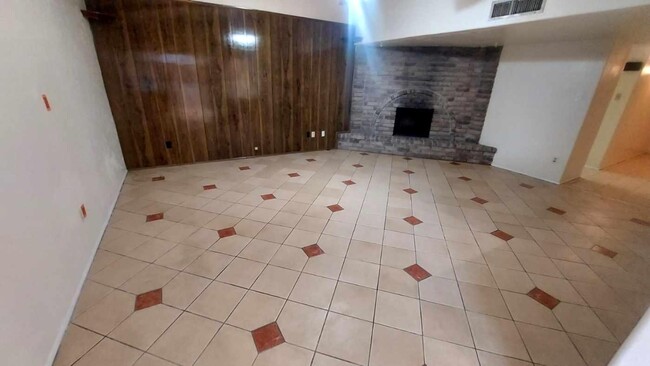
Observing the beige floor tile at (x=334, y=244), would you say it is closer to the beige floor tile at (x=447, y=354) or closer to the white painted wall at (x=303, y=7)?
the beige floor tile at (x=447, y=354)

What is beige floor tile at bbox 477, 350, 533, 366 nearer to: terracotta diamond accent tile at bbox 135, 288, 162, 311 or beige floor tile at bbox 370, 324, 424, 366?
beige floor tile at bbox 370, 324, 424, 366

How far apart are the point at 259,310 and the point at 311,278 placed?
1.44ft

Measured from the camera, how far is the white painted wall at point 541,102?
11.9 feet

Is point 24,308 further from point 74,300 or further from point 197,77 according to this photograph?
point 197,77

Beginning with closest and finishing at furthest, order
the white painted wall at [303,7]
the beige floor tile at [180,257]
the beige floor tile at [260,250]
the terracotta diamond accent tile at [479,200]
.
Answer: the beige floor tile at [180,257] → the beige floor tile at [260,250] → the terracotta diamond accent tile at [479,200] → the white painted wall at [303,7]

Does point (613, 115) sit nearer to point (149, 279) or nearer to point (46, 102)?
point (149, 279)

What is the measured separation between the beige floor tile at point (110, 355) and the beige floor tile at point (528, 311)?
227 centimetres

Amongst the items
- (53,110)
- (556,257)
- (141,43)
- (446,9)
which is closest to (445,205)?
(556,257)

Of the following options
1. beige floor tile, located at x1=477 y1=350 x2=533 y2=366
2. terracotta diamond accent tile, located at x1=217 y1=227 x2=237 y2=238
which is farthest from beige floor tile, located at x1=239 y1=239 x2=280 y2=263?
beige floor tile, located at x1=477 y1=350 x2=533 y2=366

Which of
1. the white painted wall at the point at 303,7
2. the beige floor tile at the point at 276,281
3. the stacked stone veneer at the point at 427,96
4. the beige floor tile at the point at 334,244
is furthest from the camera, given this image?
the stacked stone veneer at the point at 427,96

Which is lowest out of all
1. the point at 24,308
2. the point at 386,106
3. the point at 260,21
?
the point at 24,308

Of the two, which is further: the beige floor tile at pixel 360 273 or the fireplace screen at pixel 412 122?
the fireplace screen at pixel 412 122

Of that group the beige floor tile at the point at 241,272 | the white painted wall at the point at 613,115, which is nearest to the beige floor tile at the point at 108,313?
the beige floor tile at the point at 241,272

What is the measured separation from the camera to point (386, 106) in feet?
17.7
